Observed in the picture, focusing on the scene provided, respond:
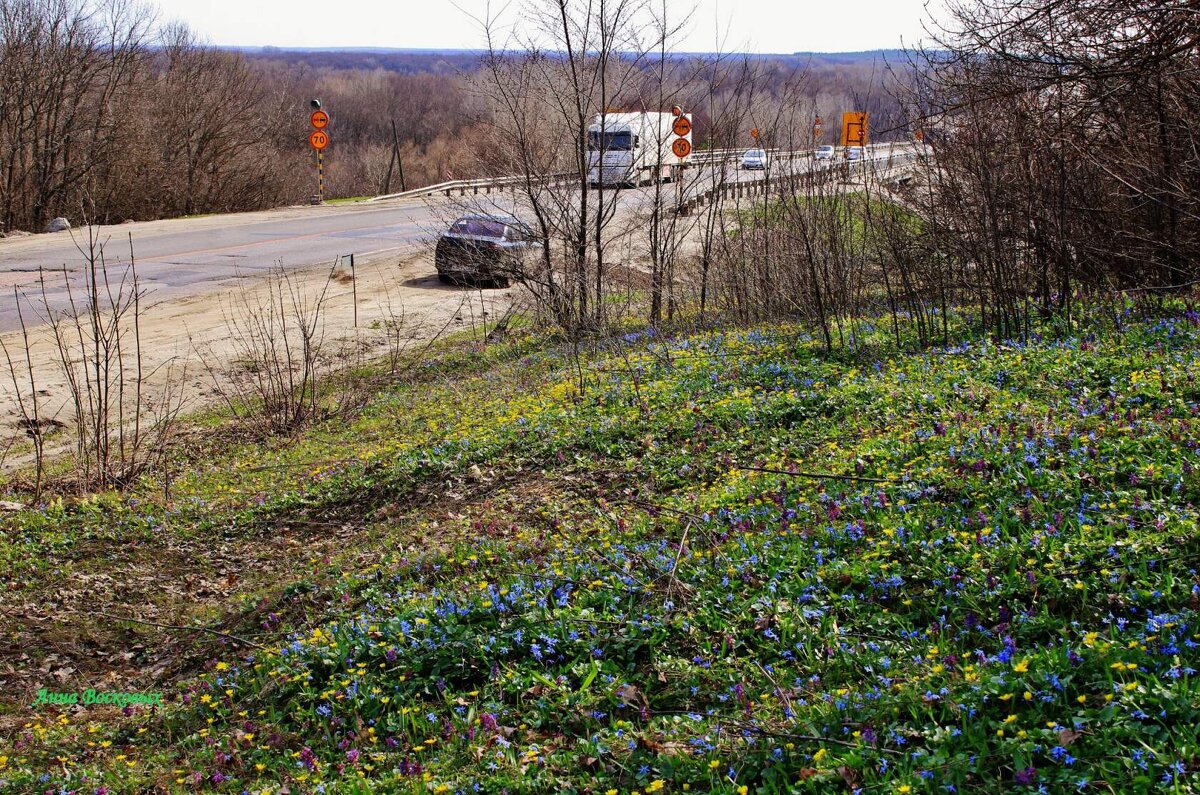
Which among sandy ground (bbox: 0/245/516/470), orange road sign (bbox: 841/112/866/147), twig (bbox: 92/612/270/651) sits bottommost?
twig (bbox: 92/612/270/651)

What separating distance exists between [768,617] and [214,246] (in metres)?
21.3

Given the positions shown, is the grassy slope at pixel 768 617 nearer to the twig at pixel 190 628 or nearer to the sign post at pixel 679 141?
the twig at pixel 190 628

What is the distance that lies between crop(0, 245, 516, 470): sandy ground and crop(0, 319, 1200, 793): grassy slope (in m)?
4.75

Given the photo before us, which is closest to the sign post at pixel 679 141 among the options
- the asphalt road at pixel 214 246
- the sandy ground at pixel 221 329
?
the asphalt road at pixel 214 246

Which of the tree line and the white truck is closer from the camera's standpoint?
the white truck

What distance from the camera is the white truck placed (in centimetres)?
1287

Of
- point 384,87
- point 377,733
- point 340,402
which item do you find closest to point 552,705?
point 377,733

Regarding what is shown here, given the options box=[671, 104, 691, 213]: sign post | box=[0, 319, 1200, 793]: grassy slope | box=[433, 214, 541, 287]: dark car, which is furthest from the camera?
box=[671, 104, 691, 213]: sign post

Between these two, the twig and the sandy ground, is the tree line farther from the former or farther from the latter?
the twig

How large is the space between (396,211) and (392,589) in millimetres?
27356

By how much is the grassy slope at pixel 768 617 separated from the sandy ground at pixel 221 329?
4.75 m

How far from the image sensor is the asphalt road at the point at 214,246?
16047 millimetres

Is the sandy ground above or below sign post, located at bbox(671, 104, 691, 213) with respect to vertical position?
below

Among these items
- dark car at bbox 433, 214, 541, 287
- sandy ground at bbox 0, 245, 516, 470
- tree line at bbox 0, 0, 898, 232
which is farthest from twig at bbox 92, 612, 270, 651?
tree line at bbox 0, 0, 898, 232
